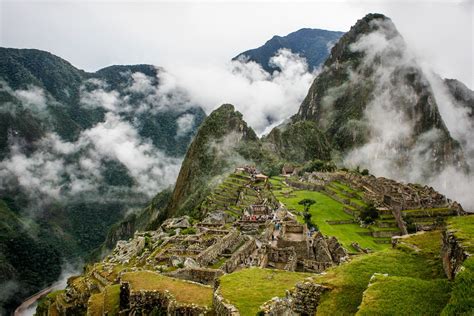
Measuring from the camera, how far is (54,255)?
510ft

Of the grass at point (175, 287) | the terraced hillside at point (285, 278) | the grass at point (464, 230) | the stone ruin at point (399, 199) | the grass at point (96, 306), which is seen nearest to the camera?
the terraced hillside at point (285, 278)

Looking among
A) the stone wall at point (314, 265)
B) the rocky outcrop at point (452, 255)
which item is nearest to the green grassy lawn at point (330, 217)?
the stone wall at point (314, 265)

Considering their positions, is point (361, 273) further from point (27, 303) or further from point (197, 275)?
point (27, 303)

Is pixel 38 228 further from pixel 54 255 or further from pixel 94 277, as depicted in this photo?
pixel 94 277

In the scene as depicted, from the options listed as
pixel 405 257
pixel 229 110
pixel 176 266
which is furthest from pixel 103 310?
pixel 229 110

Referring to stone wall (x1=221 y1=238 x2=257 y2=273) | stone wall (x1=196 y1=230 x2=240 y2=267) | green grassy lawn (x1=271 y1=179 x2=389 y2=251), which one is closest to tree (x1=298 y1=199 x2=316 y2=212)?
green grassy lawn (x1=271 y1=179 x2=389 y2=251)

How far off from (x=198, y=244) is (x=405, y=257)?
897 inches

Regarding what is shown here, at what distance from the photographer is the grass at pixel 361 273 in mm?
9117

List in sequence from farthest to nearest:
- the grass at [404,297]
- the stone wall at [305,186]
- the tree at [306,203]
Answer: the stone wall at [305,186] → the tree at [306,203] → the grass at [404,297]

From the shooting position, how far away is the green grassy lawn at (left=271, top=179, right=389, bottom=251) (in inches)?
2003

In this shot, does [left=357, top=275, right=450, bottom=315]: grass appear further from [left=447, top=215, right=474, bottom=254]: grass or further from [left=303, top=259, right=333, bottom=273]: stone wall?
[left=303, top=259, right=333, bottom=273]: stone wall

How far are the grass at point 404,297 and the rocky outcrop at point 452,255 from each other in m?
0.46

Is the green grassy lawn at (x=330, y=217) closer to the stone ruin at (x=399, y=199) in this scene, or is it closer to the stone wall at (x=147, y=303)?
the stone ruin at (x=399, y=199)

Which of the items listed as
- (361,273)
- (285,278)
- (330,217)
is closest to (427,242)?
(361,273)
